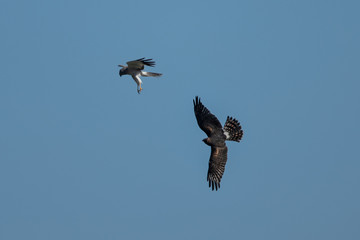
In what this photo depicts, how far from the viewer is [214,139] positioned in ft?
79.7

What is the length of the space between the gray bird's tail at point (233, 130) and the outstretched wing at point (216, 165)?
31.7 inches

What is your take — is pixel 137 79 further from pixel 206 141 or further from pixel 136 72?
pixel 206 141

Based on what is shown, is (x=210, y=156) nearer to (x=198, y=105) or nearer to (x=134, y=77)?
(x=198, y=105)

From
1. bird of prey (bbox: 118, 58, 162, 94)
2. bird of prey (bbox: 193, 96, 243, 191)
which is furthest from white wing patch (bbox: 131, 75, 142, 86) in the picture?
bird of prey (bbox: 193, 96, 243, 191)

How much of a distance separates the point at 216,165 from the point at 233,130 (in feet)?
5.63

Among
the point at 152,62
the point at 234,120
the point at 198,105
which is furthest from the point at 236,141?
the point at 152,62

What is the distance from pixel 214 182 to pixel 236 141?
6.68 feet

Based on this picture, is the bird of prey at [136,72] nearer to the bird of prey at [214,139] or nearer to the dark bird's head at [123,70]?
the dark bird's head at [123,70]

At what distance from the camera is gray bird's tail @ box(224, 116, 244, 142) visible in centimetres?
2502

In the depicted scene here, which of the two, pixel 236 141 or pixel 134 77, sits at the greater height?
pixel 134 77

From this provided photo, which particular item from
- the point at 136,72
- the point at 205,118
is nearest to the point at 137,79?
the point at 136,72

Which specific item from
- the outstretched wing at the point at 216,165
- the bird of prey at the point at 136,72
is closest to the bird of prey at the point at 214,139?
the outstretched wing at the point at 216,165

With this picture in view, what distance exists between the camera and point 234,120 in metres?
25.2

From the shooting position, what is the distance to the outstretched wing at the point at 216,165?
24.4 meters
